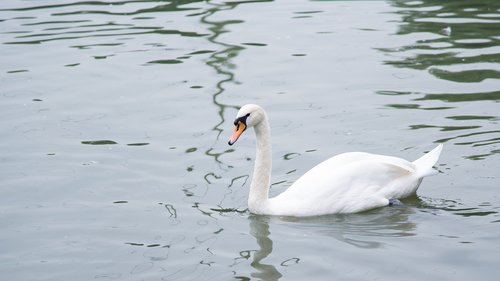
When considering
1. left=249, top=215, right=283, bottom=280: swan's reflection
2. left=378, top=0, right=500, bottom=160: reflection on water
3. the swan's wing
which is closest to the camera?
left=249, top=215, right=283, bottom=280: swan's reflection

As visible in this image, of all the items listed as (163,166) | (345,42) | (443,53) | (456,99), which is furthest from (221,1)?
(163,166)

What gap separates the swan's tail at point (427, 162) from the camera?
866 centimetres

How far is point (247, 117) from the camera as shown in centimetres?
854

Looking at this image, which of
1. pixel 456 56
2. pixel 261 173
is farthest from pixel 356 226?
pixel 456 56

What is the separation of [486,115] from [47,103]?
192 inches

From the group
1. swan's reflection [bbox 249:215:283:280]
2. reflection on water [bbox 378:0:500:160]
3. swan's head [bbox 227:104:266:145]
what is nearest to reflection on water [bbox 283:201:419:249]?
swan's reflection [bbox 249:215:283:280]

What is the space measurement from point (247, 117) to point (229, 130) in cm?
211

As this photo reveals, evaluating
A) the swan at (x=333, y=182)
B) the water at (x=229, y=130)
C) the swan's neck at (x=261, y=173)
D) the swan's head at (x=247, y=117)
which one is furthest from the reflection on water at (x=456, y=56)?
Answer: the swan's head at (x=247, y=117)

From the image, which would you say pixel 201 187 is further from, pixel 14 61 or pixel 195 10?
pixel 195 10

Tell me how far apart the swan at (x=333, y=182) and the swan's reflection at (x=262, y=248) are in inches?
5.5

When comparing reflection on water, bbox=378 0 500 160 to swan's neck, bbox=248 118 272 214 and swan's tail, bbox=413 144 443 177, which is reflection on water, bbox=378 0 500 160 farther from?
swan's neck, bbox=248 118 272 214

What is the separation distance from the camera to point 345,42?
45.3 ft

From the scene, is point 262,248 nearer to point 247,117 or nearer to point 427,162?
point 247,117

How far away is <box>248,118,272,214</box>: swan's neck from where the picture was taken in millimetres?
8555
